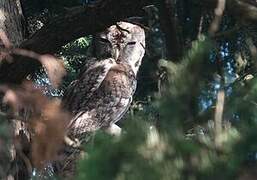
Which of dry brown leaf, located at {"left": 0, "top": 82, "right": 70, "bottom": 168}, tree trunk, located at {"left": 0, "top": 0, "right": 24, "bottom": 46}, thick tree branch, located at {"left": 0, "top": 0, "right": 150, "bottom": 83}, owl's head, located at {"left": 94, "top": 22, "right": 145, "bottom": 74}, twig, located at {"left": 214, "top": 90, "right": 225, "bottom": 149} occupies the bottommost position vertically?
owl's head, located at {"left": 94, "top": 22, "right": 145, "bottom": 74}

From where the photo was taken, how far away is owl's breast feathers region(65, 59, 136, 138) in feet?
11.8

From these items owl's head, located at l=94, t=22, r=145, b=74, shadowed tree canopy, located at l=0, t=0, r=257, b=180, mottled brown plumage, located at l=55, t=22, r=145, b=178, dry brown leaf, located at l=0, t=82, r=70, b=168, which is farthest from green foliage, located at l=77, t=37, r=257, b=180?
→ owl's head, located at l=94, t=22, r=145, b=74

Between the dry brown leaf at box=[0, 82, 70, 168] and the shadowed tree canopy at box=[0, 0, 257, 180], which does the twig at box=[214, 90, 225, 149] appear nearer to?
the shadowed tree canopy at box=[0, 0, 257, 180]

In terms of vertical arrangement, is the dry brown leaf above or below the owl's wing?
above

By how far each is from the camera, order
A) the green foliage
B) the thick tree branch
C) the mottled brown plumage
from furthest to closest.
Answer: the mottled brown plumage
the thick tree branch
the green foliage

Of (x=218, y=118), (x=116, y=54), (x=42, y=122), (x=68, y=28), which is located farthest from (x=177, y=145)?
(x=116, y=54)

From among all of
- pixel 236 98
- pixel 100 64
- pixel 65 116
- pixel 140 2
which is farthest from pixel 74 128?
pixel 236 98

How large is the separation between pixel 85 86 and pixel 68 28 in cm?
65

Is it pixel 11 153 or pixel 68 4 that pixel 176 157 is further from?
pixel 68 4

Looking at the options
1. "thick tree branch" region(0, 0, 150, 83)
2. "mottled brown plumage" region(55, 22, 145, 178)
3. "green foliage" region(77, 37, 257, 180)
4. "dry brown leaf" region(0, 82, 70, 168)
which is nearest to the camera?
"green foliage" region(77, 37, 257, 180)

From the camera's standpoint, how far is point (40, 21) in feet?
14.6

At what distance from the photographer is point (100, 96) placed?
369cm

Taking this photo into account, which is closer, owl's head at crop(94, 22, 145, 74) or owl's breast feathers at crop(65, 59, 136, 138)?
owl's breast feathers at crop(65, 59, 136, 138)

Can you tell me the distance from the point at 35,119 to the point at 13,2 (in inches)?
65.3
